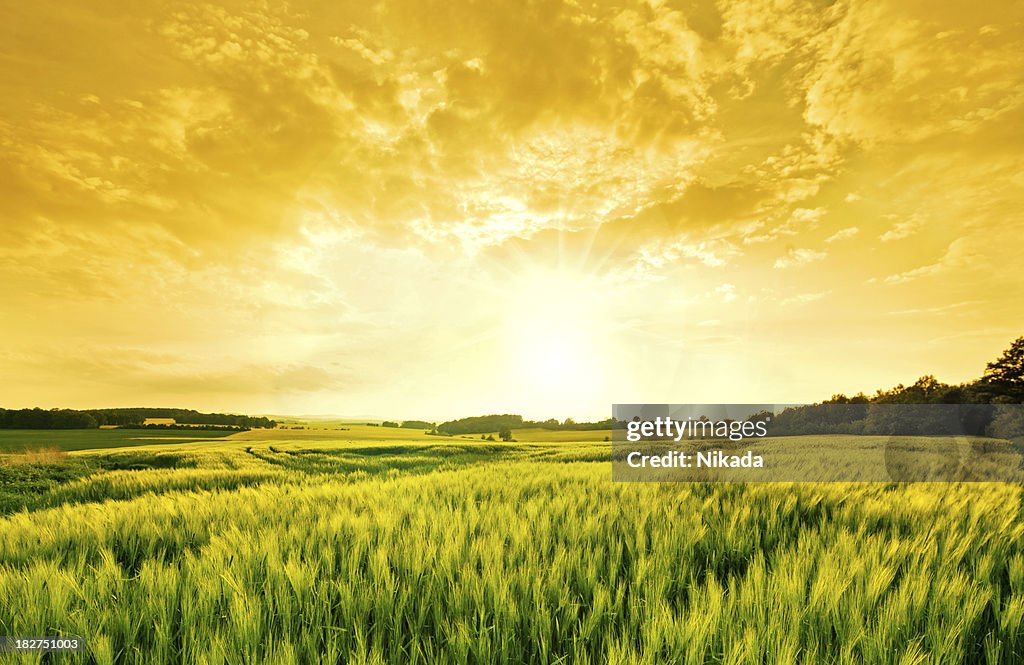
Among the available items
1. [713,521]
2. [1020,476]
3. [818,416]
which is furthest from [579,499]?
[818,416]

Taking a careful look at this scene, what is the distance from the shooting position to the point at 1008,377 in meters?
7.42

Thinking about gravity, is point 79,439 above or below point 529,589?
below

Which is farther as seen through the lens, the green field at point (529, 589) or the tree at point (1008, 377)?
the tree at point (1008, 377)

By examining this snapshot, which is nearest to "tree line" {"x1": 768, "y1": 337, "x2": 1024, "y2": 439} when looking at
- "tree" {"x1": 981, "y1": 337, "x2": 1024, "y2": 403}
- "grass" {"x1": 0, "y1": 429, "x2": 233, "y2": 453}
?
"tree" {"x1": 981, "y1": 337, "x2": 1024, "y2": 403}

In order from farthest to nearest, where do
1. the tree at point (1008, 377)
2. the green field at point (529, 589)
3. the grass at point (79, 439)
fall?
the grass at point (79, 439)
the tree at point (1008, 377)
the green field at point (529, 589)

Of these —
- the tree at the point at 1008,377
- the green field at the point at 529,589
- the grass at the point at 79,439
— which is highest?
the tree at the point at 1008,377

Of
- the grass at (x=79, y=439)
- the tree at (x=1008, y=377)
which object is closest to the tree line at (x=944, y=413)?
the tree at (x=1008, y=377)

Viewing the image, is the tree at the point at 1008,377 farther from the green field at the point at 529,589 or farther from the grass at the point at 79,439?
the grass at the point at 79,439

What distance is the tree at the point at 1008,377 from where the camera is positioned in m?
7.24

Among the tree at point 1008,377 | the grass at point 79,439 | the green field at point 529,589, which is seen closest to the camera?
the green field at point 529,589

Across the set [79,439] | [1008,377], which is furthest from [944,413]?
[79,439]

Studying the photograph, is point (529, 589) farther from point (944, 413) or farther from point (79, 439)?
point (79, 439)

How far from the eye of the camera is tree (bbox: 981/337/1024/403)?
7242 mm

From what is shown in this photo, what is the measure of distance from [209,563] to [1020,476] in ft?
43.2
